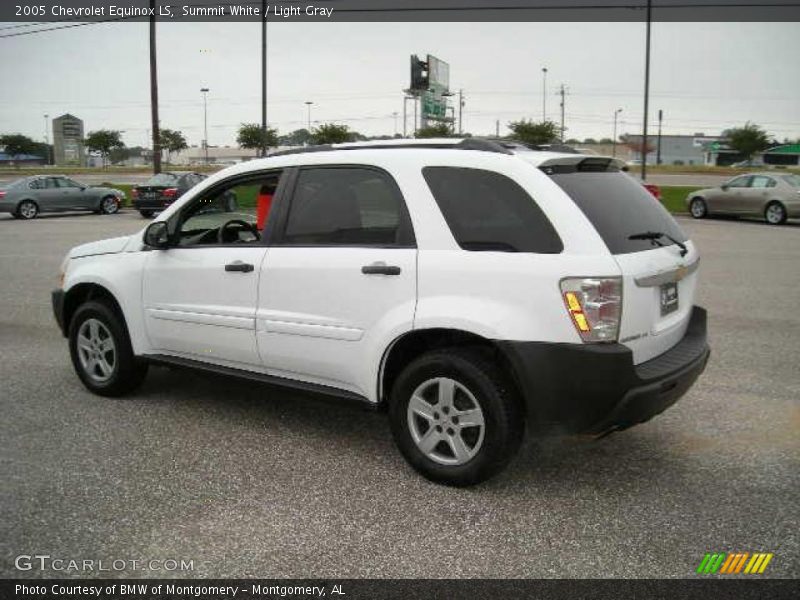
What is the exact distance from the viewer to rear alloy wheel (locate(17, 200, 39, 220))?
2441cm

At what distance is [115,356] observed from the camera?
17.3ft

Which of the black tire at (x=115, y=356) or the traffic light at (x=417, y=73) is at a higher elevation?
the traffic light at (x=417, y=73)

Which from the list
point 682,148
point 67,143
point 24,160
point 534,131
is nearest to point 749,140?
point 534,131

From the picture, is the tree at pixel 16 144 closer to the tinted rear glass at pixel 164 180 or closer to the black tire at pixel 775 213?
the tinted rear glass at pixel 164 180

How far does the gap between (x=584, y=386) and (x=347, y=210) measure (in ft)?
5.51

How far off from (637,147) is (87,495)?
380 ft

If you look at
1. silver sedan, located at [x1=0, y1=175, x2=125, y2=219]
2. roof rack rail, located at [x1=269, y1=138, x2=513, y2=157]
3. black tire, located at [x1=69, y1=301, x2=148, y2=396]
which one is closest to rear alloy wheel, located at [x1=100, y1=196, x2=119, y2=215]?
silver sedan, located at [x1=0, y1=175, x2=125, y2=219]

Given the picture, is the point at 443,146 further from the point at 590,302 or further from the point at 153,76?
the point at 153,76

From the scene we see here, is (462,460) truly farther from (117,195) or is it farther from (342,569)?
(117,195)

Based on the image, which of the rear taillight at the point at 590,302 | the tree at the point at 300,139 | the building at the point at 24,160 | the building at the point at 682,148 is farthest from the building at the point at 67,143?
the rear taillight at the point at 590,302

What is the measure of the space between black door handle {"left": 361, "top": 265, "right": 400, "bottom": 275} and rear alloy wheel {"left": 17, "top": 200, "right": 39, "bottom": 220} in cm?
2388

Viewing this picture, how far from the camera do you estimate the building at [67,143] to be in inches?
5723

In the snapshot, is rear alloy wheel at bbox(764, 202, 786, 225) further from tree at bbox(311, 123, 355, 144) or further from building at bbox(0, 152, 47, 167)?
building at bbox(0, 152, 47, 167)

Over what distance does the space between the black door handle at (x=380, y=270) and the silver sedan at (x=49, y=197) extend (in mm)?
23841
